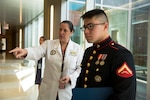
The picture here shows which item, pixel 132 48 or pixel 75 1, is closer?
pixel 132 48

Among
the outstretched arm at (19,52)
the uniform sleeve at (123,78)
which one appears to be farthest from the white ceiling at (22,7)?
the uniform sleeve at (123,78)

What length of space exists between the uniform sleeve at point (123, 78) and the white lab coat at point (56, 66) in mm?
978

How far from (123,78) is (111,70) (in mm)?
87

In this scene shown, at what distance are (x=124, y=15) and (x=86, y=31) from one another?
2.12 metres

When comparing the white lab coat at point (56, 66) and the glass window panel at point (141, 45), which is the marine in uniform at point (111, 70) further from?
the glass window panel at point (141, 45)

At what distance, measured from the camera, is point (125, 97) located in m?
0.87

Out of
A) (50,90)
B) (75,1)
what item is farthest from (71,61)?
(75,1)

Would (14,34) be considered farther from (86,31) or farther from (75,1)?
(86,31)

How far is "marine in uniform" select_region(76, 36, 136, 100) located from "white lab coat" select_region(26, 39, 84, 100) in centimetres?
74

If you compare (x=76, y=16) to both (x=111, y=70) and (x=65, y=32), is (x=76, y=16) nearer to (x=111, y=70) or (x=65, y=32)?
Result: (x=65, y=32)

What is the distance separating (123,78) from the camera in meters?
0.88

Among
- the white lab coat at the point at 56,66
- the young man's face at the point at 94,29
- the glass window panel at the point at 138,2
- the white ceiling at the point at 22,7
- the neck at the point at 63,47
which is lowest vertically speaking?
the white lab coat at the point at 56,66

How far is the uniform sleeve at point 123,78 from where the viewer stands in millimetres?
871

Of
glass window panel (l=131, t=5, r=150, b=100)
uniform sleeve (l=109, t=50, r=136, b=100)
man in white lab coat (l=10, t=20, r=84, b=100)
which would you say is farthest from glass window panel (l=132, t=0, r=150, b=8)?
uniform sleeve (l=109, t=50, r=136, b=100)
